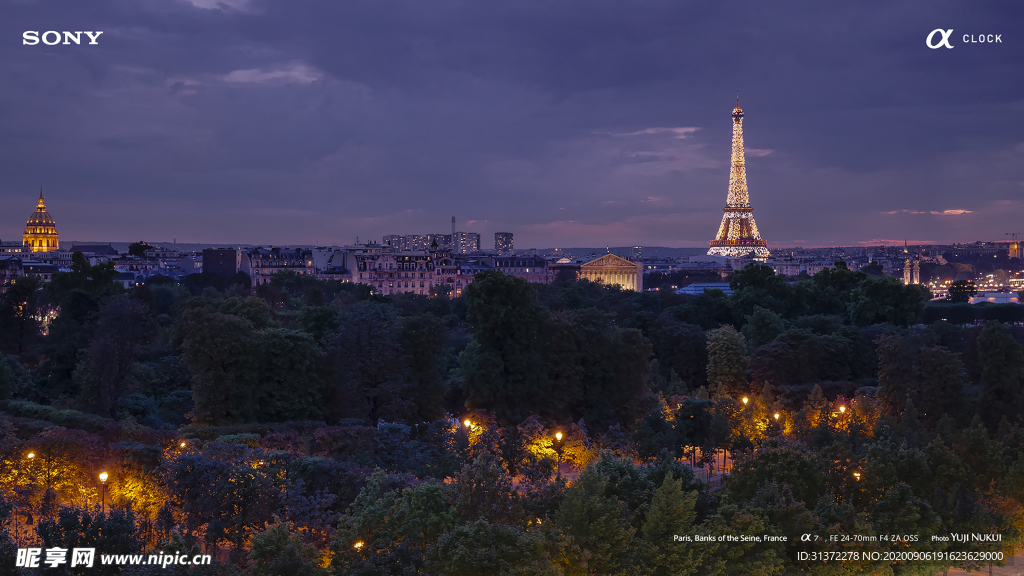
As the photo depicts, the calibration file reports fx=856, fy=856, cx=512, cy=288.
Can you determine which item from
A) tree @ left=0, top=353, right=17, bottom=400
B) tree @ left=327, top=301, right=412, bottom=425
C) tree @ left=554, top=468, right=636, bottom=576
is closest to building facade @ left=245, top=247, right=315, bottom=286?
tree @ left=0, top=353, right=17, bottom=400

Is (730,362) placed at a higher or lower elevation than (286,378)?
lower

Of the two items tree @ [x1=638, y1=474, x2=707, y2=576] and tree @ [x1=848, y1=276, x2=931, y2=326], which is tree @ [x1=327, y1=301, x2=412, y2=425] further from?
tree @ [x1=848, y1=276, x2=931, y2=326]

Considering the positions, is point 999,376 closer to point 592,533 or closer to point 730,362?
point 730,362

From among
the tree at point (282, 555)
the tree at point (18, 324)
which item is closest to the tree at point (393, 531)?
the tree at point (282, 555)

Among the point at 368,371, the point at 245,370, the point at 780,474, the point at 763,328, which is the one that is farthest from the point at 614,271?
the point at 780,474

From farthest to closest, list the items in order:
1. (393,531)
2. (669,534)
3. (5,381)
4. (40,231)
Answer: (40,231) → (5,381) → (669,534) → (393,531)

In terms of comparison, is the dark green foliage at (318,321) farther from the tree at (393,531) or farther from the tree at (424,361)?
the tree at (393,531)
